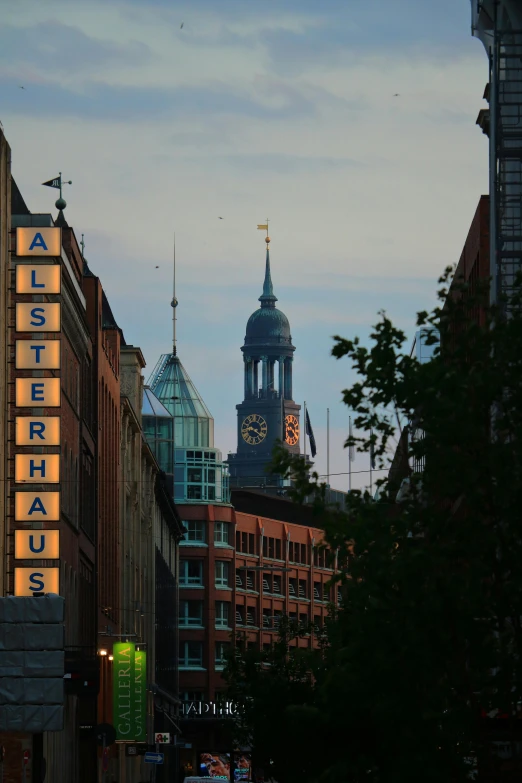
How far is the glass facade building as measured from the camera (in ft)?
546

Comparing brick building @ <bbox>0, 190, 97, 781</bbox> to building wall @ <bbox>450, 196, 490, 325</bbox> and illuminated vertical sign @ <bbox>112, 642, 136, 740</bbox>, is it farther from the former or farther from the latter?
building wall @ <bbox>450, 196, 490, 325</bbox>

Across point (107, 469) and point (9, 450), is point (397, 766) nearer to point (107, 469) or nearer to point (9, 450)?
point (9, 450)

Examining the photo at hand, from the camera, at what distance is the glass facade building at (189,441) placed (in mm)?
166500

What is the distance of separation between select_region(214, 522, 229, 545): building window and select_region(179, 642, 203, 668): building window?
9.96 meters

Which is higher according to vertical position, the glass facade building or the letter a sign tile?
the glass facade building

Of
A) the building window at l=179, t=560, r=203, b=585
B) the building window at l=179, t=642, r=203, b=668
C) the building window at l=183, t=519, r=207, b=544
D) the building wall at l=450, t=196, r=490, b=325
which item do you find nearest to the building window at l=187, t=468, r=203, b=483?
the building window at l=183, t=519, r=207, b=544

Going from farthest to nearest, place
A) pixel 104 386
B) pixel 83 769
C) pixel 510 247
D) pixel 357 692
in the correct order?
pixel 104 386, pixel 83 769, pixel 510 247, pixel 357 692

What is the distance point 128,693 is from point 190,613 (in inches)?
3211

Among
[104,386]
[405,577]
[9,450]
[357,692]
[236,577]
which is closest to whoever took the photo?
[405,577]

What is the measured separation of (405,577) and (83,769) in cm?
5037

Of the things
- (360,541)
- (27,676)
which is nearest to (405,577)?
(360,541)

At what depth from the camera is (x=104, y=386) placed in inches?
3098

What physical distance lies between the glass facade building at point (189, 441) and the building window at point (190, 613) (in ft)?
32.1


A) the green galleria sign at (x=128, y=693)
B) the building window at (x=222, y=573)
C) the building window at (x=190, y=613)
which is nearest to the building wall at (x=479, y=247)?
the green galleria sign at (x=128, y=693)
